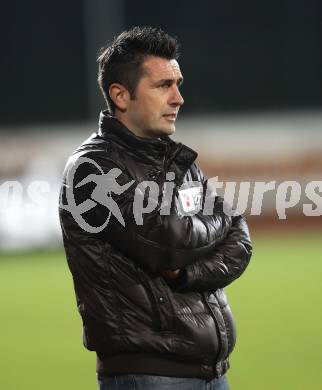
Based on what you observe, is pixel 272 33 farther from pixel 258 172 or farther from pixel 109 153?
pixel 109 153

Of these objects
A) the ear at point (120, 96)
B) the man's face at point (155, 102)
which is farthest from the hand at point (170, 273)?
the ear at point (120, 96)

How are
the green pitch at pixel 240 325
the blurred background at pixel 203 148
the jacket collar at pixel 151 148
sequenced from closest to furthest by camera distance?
the jacket collar at pixel 151 148 < the green pitch at pixel 240 325 < the blurred background at pixel 203 148

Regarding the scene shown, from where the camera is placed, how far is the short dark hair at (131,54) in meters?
3.20

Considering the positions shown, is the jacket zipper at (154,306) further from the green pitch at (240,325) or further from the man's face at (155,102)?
the green pitch at (240,325)

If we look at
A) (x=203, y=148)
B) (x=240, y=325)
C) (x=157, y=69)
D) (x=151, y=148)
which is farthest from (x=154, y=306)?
(x=203, y=148)

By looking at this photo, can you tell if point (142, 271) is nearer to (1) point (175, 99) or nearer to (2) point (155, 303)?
(2) point (155, 303)

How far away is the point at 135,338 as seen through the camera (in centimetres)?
298

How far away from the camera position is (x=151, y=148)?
313 centimetres

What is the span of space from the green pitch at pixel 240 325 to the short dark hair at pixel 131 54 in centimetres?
327

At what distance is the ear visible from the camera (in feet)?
10.5

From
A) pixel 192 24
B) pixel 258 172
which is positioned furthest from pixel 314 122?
pixel 192 24
